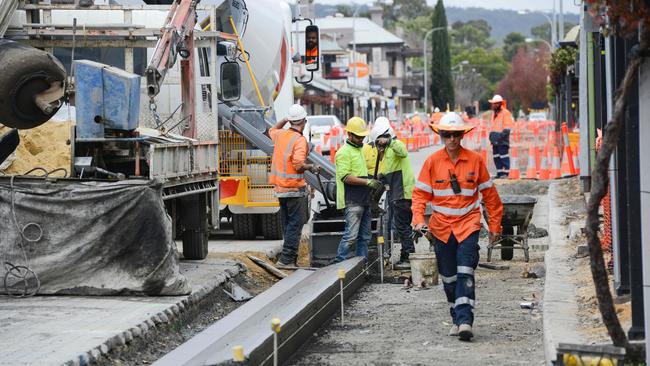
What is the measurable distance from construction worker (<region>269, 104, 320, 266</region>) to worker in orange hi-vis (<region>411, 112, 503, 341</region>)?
4.81 metres

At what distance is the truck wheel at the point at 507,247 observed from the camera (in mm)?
16812

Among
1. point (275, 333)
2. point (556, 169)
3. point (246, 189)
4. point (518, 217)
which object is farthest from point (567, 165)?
point (275, 333)

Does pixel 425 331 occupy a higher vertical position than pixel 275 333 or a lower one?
lower

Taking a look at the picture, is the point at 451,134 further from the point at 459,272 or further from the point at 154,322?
the point at 154,322

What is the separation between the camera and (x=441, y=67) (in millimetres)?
137500

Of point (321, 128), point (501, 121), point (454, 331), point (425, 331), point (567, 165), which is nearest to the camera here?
point (454, 331)

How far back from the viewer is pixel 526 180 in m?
29.3

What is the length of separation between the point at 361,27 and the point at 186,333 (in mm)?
126448

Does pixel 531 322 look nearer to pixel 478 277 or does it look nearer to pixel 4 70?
pixel 478 277

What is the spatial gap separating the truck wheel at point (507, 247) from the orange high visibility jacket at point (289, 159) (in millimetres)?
2786

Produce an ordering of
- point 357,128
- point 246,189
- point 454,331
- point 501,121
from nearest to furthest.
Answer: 1. point 454,331
2. point 357,128
3. point 246,189
4. point 501,121

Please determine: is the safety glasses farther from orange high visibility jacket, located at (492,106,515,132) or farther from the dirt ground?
orange high visibility jacket, located at (492,106,515,132)

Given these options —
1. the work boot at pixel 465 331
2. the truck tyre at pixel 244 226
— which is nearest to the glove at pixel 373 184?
the work boot at pixel 465 331

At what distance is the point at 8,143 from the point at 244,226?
249 inches
